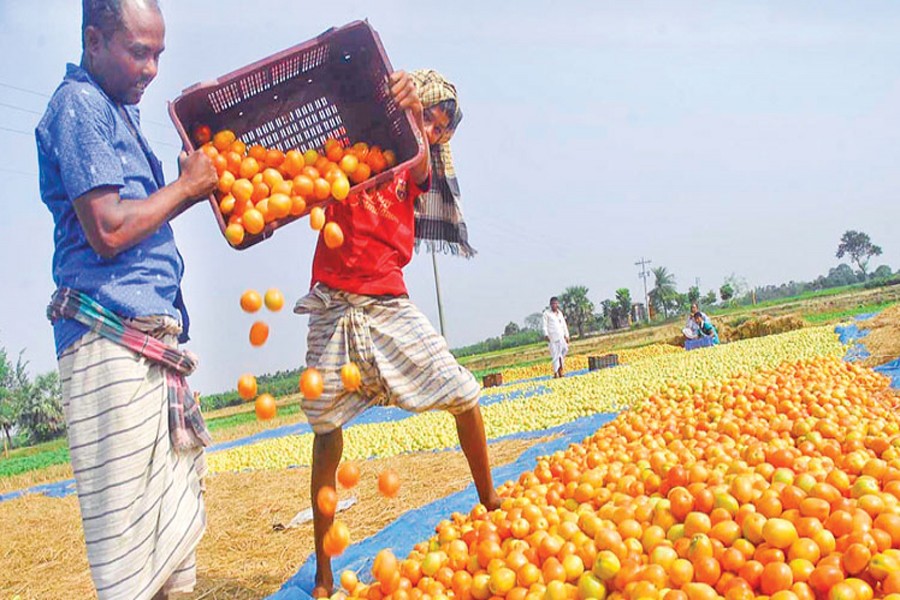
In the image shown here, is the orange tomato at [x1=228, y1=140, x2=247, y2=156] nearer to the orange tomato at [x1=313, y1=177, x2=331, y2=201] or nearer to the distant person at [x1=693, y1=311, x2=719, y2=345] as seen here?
the orange tomato at [x1=313, y1=177, x2=331, y2=201]

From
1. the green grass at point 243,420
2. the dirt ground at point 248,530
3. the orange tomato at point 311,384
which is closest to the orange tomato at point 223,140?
the orange tomato at point 311,384

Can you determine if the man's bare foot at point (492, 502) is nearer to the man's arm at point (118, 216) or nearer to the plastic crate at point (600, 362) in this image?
the man's arm at point (118, 216)

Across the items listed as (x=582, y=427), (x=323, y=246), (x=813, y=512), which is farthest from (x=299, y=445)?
(x=813, y=512)

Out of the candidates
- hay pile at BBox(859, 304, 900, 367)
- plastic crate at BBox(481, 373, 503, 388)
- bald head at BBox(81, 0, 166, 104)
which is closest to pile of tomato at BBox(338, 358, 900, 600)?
bald head at BBox(81, 0, 166, 104)

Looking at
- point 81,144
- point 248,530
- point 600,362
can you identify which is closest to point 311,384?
point 81,144

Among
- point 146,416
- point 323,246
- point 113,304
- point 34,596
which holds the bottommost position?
point 34,596

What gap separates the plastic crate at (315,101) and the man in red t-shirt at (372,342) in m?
0.19

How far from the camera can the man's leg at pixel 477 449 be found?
282 cm

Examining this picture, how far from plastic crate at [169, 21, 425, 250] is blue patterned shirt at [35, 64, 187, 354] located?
0.61 metres

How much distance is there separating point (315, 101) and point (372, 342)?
114 cm

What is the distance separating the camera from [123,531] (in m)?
1.82

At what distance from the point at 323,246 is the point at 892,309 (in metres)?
12.2

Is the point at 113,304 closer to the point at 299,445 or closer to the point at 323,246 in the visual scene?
the point at 323,246

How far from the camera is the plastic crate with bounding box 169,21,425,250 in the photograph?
2631 millimetres
